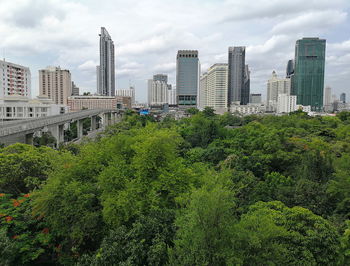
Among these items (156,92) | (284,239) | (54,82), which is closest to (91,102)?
(54,82)

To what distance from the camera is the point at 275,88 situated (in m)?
163

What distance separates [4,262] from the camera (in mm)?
8211

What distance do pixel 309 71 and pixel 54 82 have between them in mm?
112626

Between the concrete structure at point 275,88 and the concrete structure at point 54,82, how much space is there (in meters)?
107

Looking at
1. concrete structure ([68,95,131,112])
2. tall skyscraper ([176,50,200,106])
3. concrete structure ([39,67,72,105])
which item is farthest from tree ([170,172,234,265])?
tall skyscraper ([176,50,200,106])

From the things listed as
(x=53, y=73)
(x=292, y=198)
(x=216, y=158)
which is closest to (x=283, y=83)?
(x=53, y=73)

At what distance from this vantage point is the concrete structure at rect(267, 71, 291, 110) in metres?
150

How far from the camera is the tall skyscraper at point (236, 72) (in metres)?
141

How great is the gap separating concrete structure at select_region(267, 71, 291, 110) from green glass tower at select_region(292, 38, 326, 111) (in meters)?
21.6

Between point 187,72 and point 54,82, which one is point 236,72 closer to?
point 187,72

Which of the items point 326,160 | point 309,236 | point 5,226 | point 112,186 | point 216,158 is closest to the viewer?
point 309,236

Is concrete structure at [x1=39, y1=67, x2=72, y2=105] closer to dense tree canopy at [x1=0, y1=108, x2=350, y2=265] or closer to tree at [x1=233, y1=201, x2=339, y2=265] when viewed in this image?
dense tree canopy at [x1=0, y1=108, x2=350, y2=265]

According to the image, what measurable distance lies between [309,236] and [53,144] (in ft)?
121

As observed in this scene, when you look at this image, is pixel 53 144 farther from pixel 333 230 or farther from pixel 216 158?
pixel 333 230
